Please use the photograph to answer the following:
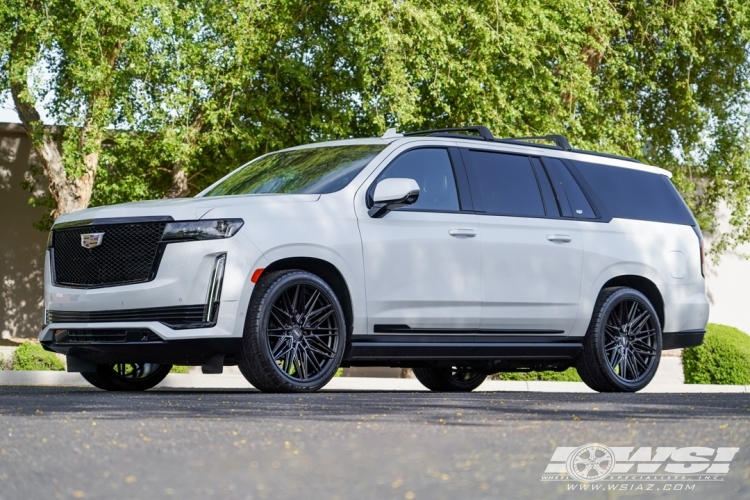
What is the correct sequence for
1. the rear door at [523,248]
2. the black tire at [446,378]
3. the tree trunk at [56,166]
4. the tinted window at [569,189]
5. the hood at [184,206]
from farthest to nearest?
the tree trunk at [56,166], the black tire at [446,378], the tinted window at [569,189], the rear door at [523,248], the hood at [184,206]

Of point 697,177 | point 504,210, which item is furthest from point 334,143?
point 697,177

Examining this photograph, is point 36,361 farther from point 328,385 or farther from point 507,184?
point 507,184

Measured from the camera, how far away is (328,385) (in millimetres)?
15359

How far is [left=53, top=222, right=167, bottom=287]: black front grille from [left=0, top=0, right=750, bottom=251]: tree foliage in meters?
6.95

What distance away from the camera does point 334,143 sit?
407 inches

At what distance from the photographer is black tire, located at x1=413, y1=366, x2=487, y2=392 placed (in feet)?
39.1

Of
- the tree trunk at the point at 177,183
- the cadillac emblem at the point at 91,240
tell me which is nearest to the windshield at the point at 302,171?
the cadillac emblem at the point at 91,240

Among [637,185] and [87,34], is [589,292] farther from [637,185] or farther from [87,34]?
[87,34]

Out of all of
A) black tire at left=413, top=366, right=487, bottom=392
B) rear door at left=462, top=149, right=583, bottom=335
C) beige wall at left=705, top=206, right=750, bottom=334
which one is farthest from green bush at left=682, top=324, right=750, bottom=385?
rear door at left=462, top=149, right=583, bottom=335

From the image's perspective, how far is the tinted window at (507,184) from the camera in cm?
1009

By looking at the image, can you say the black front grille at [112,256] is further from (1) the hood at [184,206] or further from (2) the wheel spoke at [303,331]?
(2) the wheel spoke at [303,331]

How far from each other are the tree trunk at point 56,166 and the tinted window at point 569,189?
28.1 feet

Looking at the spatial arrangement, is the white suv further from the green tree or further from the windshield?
the green tree

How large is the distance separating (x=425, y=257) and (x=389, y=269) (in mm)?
359
